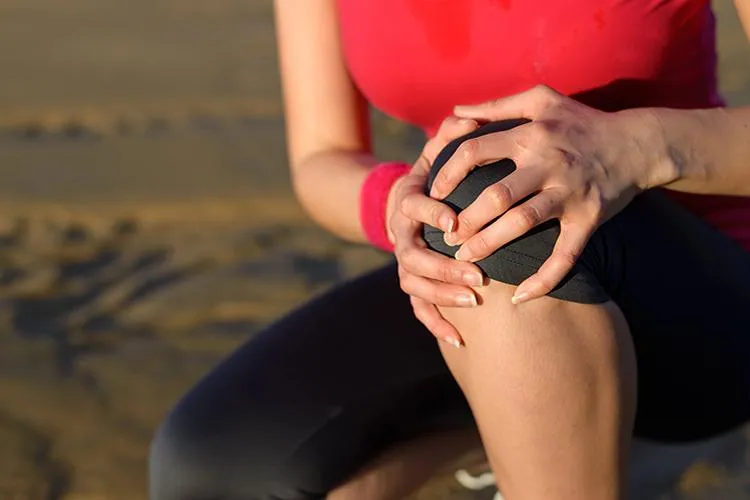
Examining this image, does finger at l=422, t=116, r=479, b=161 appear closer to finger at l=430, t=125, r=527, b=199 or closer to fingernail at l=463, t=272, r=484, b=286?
finger at l=430, t=125, r=527, b=199

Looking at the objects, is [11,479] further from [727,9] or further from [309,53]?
[727,9]

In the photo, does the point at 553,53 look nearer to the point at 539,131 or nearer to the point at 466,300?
the point at 539,131

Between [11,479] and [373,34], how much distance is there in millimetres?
950

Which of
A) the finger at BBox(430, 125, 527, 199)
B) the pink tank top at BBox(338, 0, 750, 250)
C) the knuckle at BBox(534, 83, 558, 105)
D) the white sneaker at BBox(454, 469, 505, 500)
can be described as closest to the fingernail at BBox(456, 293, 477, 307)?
the finger at BBox(430, 125, 527, 199)

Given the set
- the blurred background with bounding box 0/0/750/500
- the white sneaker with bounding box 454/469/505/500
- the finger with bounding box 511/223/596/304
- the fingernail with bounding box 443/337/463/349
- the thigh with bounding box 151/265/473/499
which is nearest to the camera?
the finger with bounding box 511/223/596/304

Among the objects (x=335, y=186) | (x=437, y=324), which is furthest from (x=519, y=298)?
(x=335, y=186)

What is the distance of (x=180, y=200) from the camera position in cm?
301

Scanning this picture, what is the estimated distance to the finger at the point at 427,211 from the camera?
124 cm

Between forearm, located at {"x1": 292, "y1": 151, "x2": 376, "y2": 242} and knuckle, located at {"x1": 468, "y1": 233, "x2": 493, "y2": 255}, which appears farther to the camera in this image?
forearm, located at {"x1": 292, "y1": 151, "x2": 376, "y2": 242}

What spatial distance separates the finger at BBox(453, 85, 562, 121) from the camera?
50.7 inches

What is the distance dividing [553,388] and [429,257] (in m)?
0.19

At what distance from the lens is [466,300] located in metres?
1.24

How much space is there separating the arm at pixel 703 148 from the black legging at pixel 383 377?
3.4 inches

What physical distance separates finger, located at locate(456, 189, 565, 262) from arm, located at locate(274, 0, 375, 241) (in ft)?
1.75
